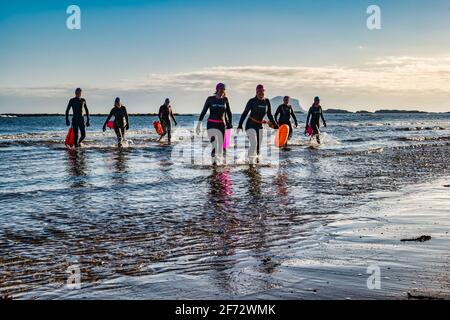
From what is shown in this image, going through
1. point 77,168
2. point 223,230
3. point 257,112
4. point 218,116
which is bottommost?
point 223,230

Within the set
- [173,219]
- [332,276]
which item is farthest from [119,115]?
[332,276]

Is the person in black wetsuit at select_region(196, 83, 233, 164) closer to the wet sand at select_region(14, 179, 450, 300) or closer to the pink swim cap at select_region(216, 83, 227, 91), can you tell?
the pink swim cap at select_region(216, 83, 227, 91)

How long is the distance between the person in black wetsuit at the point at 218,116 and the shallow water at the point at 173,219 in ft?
3.07

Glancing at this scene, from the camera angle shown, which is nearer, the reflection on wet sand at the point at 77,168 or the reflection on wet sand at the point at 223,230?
the reflection on wet sand at the point at 223,230

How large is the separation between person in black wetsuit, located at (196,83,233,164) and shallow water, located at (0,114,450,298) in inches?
36.8

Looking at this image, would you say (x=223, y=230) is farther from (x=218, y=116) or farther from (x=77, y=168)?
(x=218, y=116)

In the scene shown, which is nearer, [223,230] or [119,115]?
[223,230]

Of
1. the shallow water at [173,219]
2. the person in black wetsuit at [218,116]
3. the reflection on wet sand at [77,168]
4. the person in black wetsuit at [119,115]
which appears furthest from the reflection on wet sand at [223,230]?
the person in black wetsuit at [119,115]

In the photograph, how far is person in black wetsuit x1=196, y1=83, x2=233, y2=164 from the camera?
13.7 m

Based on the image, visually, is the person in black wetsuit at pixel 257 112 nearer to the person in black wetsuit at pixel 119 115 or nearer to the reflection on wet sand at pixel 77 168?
the reflection on wet sand at pixel 77 168

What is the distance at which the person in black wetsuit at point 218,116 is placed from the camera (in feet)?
44.9

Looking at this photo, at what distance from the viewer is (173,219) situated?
21.8ft

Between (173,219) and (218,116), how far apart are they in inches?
292

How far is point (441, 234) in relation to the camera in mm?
5578
